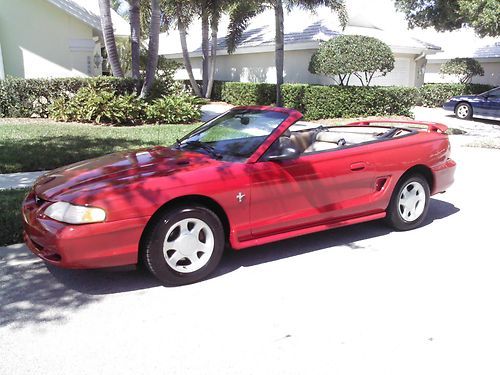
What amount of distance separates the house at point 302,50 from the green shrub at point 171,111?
671cm

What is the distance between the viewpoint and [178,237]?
406 centimetres

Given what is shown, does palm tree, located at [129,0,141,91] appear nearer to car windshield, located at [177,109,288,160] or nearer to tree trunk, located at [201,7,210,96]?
tree trunk, located at [201,7,210,96]

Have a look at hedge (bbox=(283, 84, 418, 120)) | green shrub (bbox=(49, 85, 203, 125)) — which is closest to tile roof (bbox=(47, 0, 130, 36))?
green shrub (bbox=(49, 85, 203, 125))

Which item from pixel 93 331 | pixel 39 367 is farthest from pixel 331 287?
pixel 39 367

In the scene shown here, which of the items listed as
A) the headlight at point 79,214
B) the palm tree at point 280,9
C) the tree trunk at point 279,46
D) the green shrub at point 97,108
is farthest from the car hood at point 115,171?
the palm tree at point 280,9

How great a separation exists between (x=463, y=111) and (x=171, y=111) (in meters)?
11.5

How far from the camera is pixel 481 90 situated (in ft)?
81.6

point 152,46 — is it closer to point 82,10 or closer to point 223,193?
point 82,10

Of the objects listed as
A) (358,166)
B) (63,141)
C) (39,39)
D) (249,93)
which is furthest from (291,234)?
(249,93)

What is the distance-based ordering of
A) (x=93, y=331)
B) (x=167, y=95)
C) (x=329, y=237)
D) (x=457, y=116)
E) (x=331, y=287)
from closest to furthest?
(x=93, y=331)
(x=331, y=287)
(x=329, y=237)
(x=167, y=95)
(x=457, y=116)

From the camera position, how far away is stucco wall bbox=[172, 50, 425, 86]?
67.8 ft

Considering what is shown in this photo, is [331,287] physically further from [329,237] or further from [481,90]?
[481,90]

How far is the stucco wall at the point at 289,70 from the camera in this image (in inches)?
813

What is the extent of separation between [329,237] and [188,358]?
2599 mm
